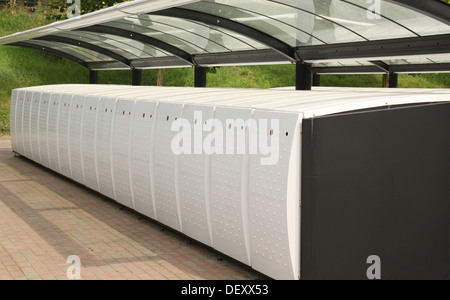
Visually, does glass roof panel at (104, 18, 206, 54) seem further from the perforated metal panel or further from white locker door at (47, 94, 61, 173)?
white locker door at (47, 94, 61, 173)

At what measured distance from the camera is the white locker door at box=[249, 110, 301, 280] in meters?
5.80

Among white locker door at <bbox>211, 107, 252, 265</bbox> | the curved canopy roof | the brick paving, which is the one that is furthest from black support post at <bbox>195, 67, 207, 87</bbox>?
white locker door at <bbox>211, 107, 252, 265</bbox>

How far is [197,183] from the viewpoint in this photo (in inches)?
299

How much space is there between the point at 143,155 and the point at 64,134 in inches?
181

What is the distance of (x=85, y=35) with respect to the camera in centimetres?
1510

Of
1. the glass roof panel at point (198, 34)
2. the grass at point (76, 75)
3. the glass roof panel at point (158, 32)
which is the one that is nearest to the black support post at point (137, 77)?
the glass roof panel at point (158, 32)

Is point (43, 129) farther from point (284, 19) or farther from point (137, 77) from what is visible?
point (284, 19)

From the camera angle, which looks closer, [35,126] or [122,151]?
[122,151]

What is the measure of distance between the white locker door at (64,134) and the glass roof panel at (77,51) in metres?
4.56

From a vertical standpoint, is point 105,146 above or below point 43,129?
above

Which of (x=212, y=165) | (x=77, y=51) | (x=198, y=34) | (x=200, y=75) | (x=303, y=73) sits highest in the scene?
(x=198, y=34)

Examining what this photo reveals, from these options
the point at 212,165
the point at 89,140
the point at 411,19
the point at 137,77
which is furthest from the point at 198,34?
the point at 212,165

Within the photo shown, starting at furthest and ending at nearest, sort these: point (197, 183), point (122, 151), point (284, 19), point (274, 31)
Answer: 1. point (274, 31)
2. point (284, 19)
3. point (122, 151)
4. point (197, 183)

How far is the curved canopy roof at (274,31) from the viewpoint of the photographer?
8742mm
